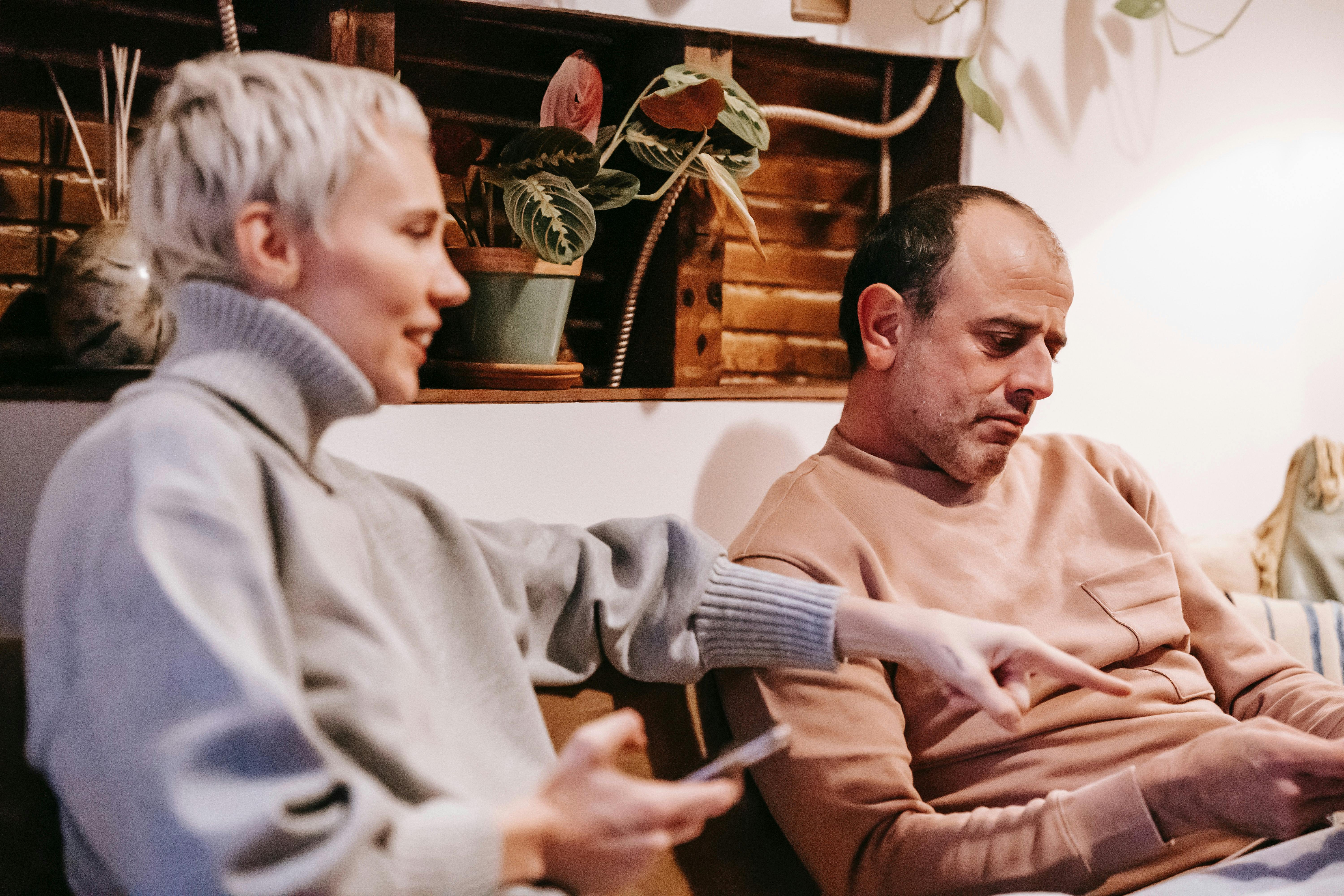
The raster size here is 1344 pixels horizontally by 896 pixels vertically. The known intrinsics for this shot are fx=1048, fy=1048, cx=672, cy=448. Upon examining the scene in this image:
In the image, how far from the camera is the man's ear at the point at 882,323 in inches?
58.3

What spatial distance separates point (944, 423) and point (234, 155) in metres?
0.97

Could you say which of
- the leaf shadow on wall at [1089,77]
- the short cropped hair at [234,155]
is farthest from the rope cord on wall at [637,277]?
the short cropped hair at [234,155]

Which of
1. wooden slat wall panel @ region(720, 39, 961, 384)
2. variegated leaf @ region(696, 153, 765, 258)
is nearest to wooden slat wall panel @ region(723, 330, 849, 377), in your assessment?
wooden slat wall panel @ region(720, 39, 961, 384)

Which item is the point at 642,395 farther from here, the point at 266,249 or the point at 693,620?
the point at 266,249

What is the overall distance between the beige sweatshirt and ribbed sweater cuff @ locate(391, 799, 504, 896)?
0.56 m

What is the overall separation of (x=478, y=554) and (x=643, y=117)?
2.97 feet

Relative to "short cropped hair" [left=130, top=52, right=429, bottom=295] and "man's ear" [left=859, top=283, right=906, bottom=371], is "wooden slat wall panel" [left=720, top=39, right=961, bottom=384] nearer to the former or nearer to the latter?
"man's ear" [left=859, top=283, right=906, bottom=371]

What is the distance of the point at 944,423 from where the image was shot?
144 centimetres

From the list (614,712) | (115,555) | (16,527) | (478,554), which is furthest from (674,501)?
(115,555)

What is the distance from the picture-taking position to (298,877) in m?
0.67

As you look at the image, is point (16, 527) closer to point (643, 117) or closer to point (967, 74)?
point (643, 117)

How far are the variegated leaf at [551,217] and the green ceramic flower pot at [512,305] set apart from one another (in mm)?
34

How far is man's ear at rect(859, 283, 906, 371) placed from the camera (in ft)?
4.86

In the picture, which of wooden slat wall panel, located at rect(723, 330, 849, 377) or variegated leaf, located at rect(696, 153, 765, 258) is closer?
variegated leaf, located at rect(696, 153, 765, 258)
